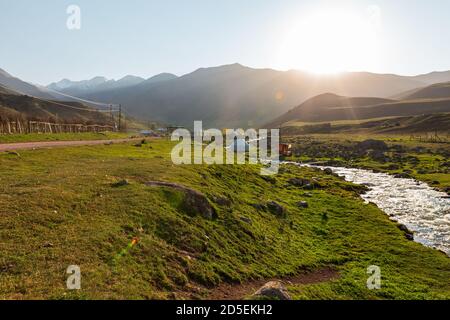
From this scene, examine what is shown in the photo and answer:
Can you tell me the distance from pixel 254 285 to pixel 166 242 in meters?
5.48

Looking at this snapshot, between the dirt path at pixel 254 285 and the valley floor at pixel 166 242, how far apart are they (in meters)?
A: 0.11

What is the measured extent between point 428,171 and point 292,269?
2511 inches

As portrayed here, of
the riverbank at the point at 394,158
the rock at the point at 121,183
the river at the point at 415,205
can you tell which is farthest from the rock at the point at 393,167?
the rock at the point at 121,183

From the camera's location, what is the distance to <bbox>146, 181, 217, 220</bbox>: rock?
79.2 feet

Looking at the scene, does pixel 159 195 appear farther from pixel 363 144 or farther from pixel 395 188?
pixel 363 144

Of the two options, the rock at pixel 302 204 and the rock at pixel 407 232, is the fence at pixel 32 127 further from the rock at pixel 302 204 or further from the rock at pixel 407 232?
the rock at pixel 407 232

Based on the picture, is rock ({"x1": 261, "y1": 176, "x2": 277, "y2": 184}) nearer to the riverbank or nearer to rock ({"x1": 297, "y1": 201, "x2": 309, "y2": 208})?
rock ({"x1": 297, "y1": 201, "x2": 309, "y2": 208})

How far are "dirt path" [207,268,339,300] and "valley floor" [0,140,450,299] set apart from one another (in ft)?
0.37

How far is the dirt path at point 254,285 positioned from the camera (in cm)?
1644

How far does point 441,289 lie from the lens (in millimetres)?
21516

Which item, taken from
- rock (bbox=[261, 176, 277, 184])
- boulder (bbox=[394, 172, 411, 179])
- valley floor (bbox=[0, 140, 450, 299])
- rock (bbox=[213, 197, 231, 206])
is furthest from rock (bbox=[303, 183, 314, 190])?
boulder (bbox=[394, 172, 411, 179])
